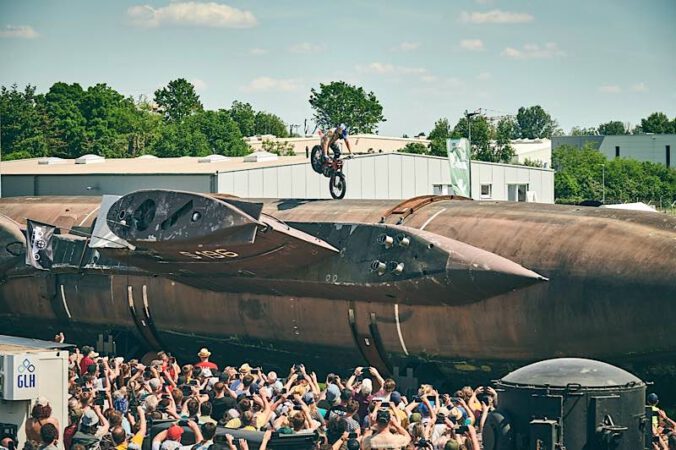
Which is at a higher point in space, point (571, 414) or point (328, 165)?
point (328, 165)

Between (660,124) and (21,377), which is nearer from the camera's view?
(21,377)

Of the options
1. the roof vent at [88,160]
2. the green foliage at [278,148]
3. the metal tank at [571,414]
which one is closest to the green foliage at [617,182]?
the green foliage at [278,148]

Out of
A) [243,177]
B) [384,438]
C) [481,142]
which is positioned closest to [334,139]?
[384,438]

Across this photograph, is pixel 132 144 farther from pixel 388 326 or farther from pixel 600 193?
pixel 388 326

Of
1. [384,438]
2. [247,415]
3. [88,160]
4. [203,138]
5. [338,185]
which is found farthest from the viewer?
[203,138]

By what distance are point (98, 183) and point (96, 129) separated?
68.1 meters

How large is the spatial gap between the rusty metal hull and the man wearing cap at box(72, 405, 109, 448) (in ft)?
23.5

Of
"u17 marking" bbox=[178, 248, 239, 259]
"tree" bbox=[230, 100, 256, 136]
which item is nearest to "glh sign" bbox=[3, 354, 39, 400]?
"u17 marking" bbox=[178, 248, 239, 259]

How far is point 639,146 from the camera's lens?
147m

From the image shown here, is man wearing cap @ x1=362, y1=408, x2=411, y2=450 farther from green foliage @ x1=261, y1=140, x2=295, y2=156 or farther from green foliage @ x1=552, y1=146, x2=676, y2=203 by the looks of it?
green foliage @ x1=261, y1=140, x2=295, y2=156

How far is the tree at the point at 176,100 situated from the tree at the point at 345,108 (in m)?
26.5

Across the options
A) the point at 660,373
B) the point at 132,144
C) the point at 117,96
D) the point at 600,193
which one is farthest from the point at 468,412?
the point at 117,96

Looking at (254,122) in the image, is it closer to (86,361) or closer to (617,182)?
(617,182)

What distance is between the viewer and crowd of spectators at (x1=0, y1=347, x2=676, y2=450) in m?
14.0
